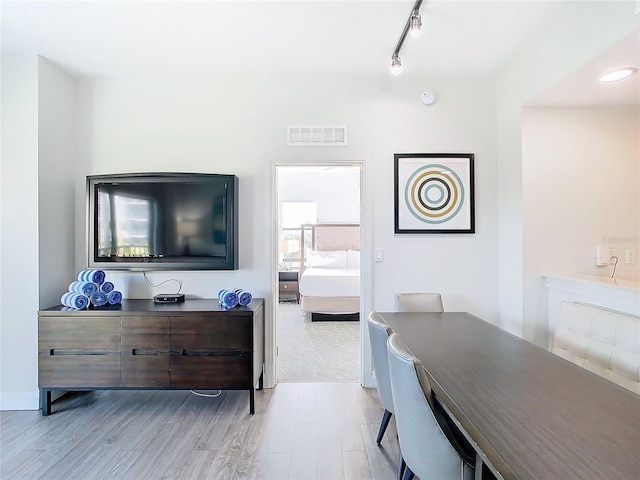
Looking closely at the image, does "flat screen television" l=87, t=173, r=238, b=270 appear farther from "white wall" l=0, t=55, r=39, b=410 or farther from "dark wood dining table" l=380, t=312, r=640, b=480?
"dark wood dining table" l=380, t=312, r=640, b=480

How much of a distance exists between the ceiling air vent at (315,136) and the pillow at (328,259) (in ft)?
13.3

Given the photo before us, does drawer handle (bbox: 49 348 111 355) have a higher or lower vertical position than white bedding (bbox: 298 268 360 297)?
lower

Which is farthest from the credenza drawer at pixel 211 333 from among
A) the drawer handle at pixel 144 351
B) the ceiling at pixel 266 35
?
the ceiling at pixel 266 35

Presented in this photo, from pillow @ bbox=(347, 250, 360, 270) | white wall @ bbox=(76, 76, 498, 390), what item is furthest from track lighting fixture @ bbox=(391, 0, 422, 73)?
pillow @ bbox=(347, 250, 360, 270)

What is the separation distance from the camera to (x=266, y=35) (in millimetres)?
2512

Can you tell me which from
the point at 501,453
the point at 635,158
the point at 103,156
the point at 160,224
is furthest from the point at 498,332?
the point at 103,156

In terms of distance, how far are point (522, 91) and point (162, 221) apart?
3.17 m

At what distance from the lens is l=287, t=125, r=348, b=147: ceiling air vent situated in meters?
3.14

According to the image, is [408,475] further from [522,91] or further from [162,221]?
[522,91]

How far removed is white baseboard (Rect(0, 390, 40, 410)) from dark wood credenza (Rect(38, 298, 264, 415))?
0.28 m

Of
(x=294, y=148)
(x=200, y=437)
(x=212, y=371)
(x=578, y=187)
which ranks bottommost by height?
(x=200, y=437)

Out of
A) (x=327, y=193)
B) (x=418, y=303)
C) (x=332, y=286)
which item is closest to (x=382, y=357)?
(x=418, y=303)

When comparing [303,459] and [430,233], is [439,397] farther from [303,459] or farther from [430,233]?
[430,233]

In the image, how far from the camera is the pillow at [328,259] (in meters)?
6.98
